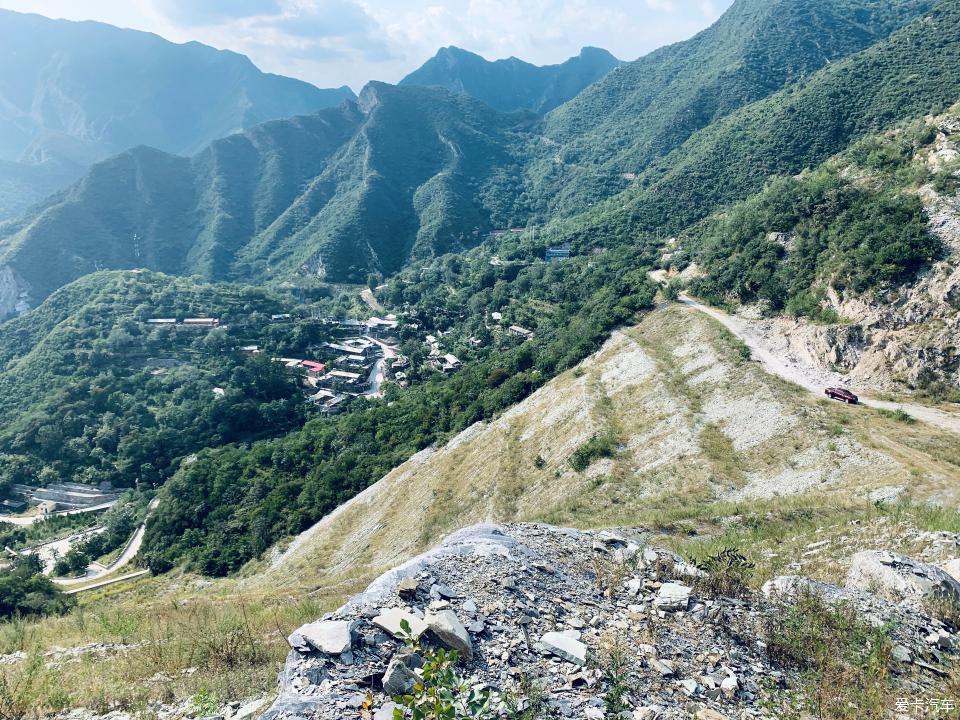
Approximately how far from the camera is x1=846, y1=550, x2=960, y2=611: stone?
9453 mm

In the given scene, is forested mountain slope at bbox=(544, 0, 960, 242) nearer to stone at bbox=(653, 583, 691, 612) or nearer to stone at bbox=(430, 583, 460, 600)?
stone at bbox=(653, 583, 691, 612)

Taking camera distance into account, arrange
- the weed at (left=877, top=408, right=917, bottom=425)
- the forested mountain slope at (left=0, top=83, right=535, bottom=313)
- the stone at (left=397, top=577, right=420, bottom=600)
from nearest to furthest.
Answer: the stone at (left=397, top=577, right=420, bottom=600), the weed at (left=877, top=408, right=917, bottom=425), the forested mountain slope at (left=0, top=83, right=535, bottom=313)

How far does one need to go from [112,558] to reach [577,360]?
4557 centimetres

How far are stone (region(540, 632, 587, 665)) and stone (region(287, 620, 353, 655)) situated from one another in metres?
2.82

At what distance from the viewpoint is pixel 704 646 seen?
783cm

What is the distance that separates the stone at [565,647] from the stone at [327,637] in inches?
111

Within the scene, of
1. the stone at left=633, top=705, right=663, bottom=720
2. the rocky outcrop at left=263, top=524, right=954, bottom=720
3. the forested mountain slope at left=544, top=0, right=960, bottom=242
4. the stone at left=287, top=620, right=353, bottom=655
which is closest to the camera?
the stone at left=633, top=705, right=663, bottom=720

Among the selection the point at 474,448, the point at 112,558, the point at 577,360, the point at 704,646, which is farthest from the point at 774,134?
the point at 112,558

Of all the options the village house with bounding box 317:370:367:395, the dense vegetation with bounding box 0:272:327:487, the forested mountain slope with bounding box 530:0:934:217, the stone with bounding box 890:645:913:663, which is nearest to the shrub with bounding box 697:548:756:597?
the stone with bounding box 890:645:913:663

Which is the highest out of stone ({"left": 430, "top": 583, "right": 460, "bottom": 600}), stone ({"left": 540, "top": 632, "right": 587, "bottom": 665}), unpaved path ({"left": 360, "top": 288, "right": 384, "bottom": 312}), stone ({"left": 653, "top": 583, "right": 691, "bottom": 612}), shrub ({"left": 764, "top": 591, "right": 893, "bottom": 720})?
unpaved path ({"left": 360, "top": 288, "right": 384, "bottom": 312})

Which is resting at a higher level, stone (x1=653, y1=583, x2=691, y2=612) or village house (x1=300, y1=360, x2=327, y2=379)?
village house (x1=300, y1=360, x2=327, y2=379)

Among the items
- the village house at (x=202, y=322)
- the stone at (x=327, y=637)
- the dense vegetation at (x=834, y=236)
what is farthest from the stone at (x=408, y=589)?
the village house at (x=202, y=322)

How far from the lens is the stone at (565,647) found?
7137 millimetres

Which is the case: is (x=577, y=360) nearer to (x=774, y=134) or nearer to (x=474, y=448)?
(x=474, y=448)
